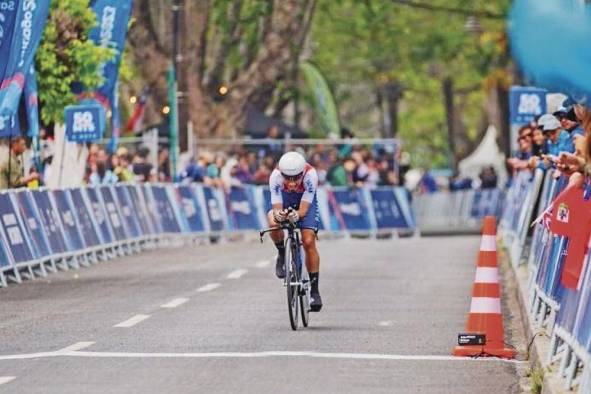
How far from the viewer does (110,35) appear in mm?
33094

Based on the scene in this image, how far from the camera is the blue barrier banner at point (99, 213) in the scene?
30266 millimetres

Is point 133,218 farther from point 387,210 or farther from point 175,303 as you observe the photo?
point 175,303

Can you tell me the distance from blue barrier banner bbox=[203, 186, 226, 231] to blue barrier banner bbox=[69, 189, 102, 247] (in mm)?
9646

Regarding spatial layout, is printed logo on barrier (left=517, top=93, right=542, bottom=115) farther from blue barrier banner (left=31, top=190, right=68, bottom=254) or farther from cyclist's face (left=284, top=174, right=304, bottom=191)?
cyclist's face (left=284, top=174, right=304, bottom=191)

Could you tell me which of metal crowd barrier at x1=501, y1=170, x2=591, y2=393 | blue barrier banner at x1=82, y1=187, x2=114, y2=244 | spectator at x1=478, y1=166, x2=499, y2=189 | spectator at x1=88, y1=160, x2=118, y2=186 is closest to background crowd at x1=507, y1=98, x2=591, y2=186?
metal crowd barrier at x1=501, y1=170, x2=591, y2=393

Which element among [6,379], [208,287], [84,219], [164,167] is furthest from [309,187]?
[164,167]

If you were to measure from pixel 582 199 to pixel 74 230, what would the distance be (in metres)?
16.2

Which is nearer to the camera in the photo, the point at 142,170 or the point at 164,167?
the point at 142,170

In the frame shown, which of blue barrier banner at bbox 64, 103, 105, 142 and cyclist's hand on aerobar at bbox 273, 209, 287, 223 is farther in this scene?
blue barrier banner at bbox 64, 103, 105, 142

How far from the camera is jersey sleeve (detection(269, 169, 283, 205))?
17.2 m

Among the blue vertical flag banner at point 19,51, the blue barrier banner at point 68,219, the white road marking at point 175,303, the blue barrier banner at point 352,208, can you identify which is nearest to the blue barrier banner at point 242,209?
the blue barrier banner at point 352,208

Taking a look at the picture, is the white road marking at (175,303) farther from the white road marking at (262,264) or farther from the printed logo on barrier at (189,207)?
the printed logo on barrier at (189,207)

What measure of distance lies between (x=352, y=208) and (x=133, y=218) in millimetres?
12133

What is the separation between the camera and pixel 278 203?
17.3 m
